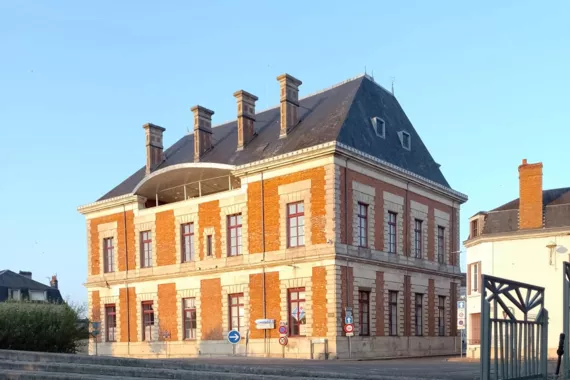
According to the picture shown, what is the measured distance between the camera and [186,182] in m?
35.3

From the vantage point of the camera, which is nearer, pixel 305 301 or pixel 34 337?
pixel 34 337

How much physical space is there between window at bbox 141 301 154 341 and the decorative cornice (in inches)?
234

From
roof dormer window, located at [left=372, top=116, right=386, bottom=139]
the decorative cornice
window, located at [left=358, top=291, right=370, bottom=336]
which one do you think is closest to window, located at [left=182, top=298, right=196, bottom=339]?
the decorative cornice

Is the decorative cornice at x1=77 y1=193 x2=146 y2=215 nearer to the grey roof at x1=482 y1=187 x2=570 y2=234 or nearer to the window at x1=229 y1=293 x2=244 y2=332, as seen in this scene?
the window at x1=229 y1=293 x2=244 y2=332

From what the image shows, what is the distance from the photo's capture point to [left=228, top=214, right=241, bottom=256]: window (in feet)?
104

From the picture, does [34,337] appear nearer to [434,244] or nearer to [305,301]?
[305,301]

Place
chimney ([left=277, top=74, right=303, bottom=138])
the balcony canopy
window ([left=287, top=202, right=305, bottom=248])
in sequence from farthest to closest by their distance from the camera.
A: the balcony canopy < chimney ([left=277, top=74, right=303, bottom=138]) < window ([left=287, top=202, right=305, bottom=248])

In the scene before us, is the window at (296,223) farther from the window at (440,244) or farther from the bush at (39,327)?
the bush at (39,327)

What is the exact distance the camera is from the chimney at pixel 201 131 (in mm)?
35469

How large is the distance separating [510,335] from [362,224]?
1994cm

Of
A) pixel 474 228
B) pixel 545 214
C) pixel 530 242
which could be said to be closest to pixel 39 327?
pixel 530 242

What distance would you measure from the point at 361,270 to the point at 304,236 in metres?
3.08

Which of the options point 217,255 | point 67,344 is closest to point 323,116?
point 217,255

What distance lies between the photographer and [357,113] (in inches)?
1232
